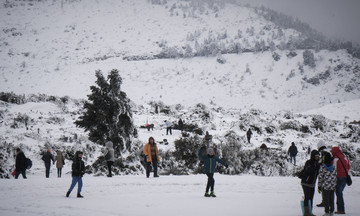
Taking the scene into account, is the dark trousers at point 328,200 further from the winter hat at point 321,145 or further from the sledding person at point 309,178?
the winter hat at point 321,145

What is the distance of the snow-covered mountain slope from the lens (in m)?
57.0

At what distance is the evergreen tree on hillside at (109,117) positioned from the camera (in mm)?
15445

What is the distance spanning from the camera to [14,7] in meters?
112

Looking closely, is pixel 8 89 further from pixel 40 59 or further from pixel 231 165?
pixel 231 165

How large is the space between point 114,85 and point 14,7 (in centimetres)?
12143

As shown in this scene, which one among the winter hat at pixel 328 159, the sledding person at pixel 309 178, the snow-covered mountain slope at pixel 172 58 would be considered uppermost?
the snow-covered mountain slope at pixel 172 58

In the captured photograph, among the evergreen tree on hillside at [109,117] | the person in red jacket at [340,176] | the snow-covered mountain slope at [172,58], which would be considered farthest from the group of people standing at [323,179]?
the snow-covered mountain slope at [172,58]

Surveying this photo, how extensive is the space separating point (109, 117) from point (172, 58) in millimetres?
60651

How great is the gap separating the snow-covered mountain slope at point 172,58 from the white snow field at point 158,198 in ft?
139

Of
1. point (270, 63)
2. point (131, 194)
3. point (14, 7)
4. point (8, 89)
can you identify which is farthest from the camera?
point (14, 7)

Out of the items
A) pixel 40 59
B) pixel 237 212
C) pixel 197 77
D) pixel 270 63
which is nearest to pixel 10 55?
pixel 40 59

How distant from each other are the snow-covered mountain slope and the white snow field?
42.4 metres

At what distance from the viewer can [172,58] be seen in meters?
74.9

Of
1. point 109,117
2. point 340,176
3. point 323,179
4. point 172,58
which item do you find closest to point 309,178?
point 323,179
